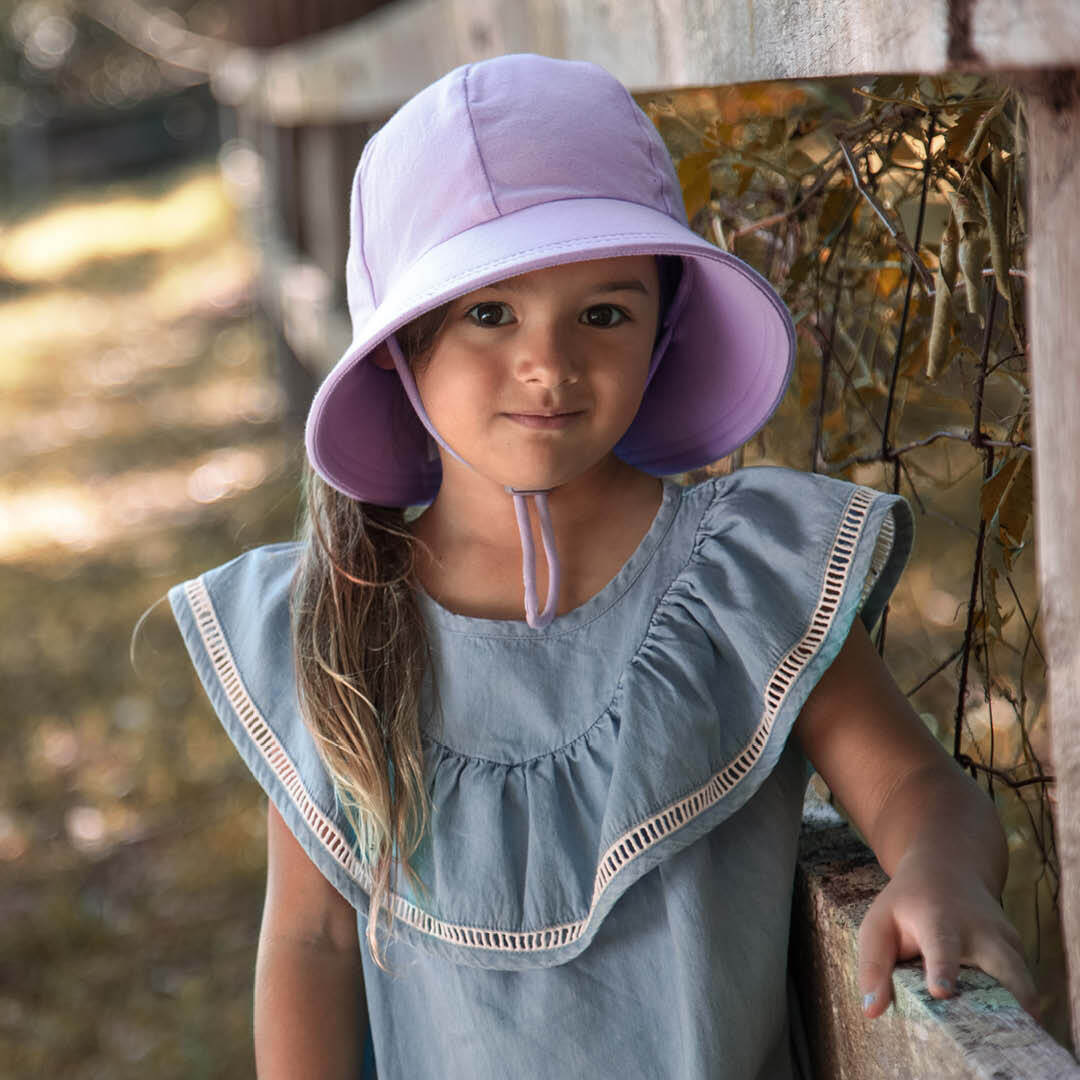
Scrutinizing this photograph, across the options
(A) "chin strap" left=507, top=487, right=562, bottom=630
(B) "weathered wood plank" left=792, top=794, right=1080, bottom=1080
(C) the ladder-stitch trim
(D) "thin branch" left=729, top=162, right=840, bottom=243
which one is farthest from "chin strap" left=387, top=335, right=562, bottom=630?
(D) "thin branch" left=729, top=162, right=840, bottom=243

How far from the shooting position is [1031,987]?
1048mm

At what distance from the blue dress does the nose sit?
249 millimetres

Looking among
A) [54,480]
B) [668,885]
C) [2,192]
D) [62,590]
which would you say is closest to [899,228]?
[668,885]

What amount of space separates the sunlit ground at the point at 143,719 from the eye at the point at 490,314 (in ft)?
1.80

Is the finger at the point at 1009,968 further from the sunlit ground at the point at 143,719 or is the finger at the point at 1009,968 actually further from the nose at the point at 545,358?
the nose at the point at 545,358

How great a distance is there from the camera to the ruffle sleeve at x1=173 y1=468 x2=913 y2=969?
1.32m

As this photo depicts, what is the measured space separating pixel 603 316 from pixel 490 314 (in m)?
0.11

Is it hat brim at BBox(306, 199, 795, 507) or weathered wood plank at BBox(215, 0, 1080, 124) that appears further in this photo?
hat brim at BBox(306, 199, 795, 507)

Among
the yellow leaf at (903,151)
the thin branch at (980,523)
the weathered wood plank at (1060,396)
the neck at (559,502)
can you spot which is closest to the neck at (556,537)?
the neck at (559,502)

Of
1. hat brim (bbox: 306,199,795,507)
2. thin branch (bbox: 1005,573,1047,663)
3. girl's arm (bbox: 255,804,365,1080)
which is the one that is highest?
hat brim (bbox: 306,199,795,507)

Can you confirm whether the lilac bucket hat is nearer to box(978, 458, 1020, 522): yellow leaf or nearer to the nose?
the nose

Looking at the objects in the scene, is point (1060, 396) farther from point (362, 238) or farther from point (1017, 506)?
point (362, 238)

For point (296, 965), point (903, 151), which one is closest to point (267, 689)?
point (296, 965)

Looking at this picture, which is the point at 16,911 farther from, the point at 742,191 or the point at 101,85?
the point at 101,85
